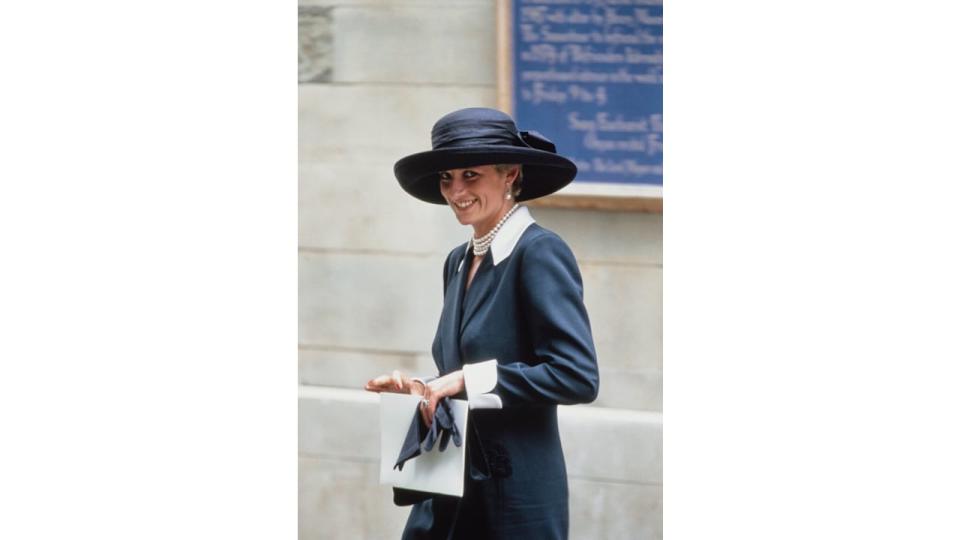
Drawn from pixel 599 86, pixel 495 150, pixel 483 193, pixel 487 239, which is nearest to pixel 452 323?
pixel 487 239

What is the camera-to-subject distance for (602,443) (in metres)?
4.54

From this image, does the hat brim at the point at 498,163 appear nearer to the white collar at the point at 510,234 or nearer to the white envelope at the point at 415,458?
the white collar at the point at 510,234

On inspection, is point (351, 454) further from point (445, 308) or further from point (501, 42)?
point (501, 42)

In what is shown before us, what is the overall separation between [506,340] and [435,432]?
311 millimetres

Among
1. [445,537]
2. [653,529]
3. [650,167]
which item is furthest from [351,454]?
[650,167]

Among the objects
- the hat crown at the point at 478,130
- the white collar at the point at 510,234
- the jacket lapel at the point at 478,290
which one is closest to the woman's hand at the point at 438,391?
the jacket lapel at the point at 478,290

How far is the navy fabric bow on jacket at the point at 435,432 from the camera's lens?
4.17 meters

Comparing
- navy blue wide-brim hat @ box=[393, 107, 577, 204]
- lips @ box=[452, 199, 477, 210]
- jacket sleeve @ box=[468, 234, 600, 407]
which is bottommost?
jacket sleeve @ box=[468, 234, 600, 407]

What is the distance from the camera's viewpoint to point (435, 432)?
4.16m

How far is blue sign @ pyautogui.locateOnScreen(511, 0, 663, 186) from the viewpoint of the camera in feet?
14.4

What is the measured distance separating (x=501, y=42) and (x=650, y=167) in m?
0.58

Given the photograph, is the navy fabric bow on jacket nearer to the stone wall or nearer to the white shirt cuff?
the white shirt cuff

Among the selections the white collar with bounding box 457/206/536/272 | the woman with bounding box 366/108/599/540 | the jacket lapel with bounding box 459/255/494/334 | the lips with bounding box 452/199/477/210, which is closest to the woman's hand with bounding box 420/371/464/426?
the woman with bounding box 366/108/599/540

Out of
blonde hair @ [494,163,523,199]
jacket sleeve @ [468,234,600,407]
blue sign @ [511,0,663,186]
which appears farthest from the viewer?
blue sign @ [511,0,663,186]
